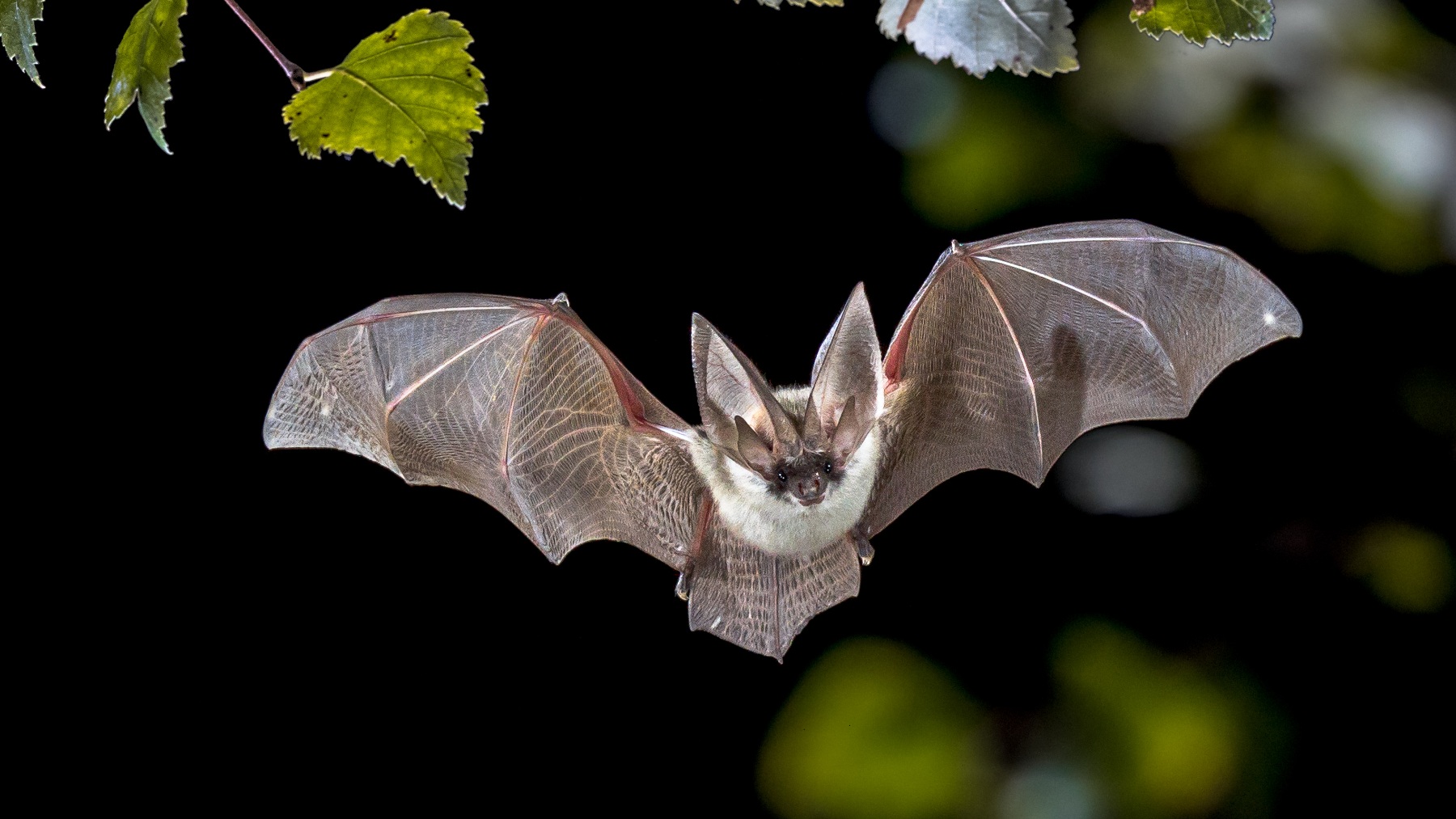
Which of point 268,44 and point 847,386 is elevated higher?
point 268,44

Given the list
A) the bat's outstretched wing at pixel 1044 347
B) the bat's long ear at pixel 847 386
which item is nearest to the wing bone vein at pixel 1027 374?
the bat's outstretched wing at pixel 1044 347

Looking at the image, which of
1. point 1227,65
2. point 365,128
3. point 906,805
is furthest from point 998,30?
point 906,805

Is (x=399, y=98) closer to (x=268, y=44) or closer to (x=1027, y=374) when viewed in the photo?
(x=268, y=44)

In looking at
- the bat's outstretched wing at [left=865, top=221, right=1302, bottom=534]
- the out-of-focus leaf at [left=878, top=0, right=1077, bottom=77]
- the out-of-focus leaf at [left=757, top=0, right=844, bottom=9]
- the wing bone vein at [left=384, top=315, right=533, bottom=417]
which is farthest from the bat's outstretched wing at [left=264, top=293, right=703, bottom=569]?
the out-of-focus leaf at [left=878, top=0, right=1077, bottom=77]

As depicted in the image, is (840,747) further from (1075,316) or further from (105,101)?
(105,101)

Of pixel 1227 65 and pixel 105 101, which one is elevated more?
pixel 105 101

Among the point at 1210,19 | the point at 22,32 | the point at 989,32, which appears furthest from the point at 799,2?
the point at 22,32
